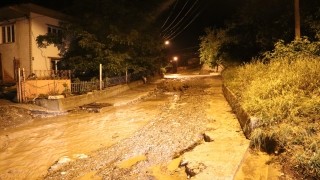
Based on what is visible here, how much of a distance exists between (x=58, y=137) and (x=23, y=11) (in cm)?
1083

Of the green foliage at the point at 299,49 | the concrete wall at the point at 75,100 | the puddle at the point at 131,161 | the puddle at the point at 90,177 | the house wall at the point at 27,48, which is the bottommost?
the puddle at the point at 90,177

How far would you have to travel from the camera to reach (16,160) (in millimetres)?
5883

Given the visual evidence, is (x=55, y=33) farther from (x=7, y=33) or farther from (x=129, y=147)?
(x=129, y=147)

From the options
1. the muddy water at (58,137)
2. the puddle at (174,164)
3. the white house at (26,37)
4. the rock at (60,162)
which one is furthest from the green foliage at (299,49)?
the white house at (26,37)

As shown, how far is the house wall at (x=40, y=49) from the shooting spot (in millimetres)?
15500

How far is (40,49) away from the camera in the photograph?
16.0 metres

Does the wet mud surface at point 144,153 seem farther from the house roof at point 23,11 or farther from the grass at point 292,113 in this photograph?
the house roof at point 23,11

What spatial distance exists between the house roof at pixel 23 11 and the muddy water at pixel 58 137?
830 centimetres

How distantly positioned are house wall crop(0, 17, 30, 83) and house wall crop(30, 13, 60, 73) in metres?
0.41

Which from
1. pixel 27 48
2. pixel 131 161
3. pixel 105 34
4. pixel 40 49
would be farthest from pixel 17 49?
pixel 131 161

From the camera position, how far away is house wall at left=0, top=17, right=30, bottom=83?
15552mm

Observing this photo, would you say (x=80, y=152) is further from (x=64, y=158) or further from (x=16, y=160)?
(x=16, y=160)

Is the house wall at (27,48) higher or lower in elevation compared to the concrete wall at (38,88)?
higher

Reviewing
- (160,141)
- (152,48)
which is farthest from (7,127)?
(152,48)
